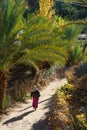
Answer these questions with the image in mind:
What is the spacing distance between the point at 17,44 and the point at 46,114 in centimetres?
250

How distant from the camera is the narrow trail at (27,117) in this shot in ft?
38.5

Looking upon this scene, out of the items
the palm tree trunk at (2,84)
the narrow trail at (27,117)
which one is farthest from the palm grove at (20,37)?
the narrow trail at (27,117)

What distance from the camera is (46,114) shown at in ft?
41.4

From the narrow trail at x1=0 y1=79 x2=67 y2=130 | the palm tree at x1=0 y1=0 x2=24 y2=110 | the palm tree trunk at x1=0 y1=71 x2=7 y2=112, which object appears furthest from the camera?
the palm tree trunk at x1=0 y1=71 x2=7 y2=112

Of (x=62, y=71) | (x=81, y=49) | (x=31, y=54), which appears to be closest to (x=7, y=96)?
(x=31, y=54)

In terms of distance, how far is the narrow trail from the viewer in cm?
1173

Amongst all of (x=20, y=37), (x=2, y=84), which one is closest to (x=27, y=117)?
(x=2, y=84)

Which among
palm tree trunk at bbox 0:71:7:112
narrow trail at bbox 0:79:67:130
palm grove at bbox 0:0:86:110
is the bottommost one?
narrow trail at bbox 0:79:67:130

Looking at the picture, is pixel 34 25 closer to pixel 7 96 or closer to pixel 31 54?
pixel 31 54

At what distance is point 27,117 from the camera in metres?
12.7

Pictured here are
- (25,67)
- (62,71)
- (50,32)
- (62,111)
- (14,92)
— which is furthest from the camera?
(62,71)

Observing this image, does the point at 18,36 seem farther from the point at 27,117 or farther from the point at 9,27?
the point at 27,117

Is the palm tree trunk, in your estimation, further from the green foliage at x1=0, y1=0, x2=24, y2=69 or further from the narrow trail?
the narrow trail

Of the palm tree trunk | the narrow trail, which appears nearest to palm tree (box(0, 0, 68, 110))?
the palm tree trunk
